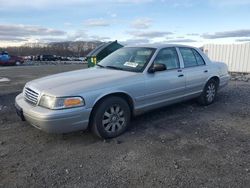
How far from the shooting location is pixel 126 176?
3215 mm

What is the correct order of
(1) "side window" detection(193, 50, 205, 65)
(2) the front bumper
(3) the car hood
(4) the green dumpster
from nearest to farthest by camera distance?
(2) the front bumper
(3) the car hood
(1) "side window" detection(193, 50, 205, 65)
(4) the green dumpster

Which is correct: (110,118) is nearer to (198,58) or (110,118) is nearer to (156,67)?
(156,67)

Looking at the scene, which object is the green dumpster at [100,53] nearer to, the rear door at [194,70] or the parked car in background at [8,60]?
the rear door at [194,70]

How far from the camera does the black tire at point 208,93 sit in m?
6.35

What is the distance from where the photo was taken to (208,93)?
21.2 ft

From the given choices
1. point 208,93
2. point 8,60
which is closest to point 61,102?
point 208,93

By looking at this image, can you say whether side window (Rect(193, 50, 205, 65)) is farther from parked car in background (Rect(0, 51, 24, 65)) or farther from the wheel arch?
parked car in background (Rect(0, 51, 24, 65))

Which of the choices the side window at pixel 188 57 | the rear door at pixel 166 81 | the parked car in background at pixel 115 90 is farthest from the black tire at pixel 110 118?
the side window at pixel 188 57

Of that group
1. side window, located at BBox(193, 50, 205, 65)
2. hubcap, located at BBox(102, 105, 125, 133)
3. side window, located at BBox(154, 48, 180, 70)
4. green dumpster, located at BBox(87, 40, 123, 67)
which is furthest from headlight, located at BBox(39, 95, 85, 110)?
green dumpster, located at BBox(87, 40, 123, 67)

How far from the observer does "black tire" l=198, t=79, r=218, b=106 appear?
6.35 metres

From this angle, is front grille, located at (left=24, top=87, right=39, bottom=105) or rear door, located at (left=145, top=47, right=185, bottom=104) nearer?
front grille, located at (left=24, top=87, right=39, bottom=105)

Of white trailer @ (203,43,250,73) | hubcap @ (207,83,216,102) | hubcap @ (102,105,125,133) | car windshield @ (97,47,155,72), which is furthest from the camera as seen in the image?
white trailer @ (203,43,250,73)

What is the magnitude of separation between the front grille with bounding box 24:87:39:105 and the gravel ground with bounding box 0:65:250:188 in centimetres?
67

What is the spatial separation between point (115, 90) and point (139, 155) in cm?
114
